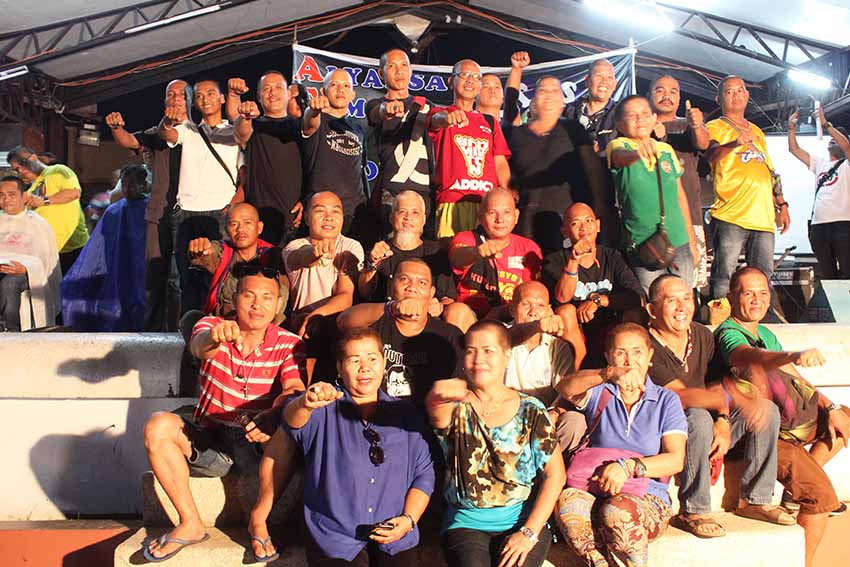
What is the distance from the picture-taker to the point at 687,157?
528cm

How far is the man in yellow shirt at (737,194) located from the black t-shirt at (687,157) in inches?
4.6

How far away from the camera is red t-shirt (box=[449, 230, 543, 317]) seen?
4.19 meters

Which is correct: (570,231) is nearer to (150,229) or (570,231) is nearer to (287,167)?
(287,167)

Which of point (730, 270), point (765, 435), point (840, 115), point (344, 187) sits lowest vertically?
point (765, 435)

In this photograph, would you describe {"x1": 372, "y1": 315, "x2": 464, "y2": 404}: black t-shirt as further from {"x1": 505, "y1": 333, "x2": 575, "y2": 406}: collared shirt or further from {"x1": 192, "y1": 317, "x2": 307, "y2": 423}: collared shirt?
{"x1": 192, "y1": 317, "x2": 307, "y2": 423}: collared shirt

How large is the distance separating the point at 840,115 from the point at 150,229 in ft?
28.2

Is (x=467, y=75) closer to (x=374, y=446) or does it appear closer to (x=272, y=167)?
(x=272, y=167)

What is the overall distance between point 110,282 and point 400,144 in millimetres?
2494

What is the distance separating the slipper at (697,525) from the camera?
3342 millimetres

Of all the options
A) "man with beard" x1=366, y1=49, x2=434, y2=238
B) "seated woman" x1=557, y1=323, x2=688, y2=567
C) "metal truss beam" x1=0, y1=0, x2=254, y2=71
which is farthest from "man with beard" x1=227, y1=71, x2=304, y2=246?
"metal truss beam" x1=0, y1=0, x2=254, y2=71

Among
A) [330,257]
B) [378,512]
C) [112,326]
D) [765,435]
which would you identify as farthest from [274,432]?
[112,326]

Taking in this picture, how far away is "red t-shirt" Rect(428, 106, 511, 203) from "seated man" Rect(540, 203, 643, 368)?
0.79 meters

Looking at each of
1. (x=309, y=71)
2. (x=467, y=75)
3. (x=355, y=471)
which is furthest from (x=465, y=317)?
(x=309, y=71)

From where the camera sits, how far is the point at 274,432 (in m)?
3.30
